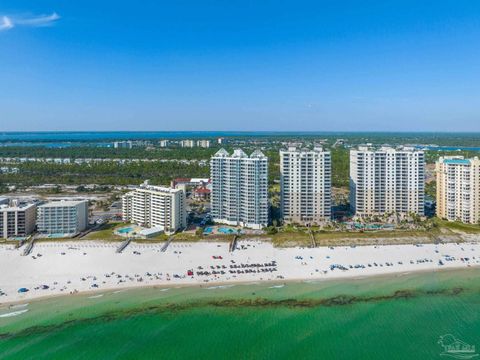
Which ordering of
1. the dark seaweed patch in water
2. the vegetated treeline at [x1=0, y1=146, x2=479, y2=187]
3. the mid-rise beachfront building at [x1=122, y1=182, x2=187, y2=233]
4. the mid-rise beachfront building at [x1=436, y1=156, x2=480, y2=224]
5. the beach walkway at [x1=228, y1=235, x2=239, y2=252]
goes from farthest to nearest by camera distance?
the vegetated treeline at [x1=0, y1=146, x2=479, y2=187]
the mid-rise beachfront building at [x1=436, y1=156, x2=480, y2=224]
the mid-rise beachfront building at [x1=122, y1=182, x2=187, y2=233]
the beach walkway at [x1=228, y1=235, x2=239, y2=252]
the dark seaweed patch in water

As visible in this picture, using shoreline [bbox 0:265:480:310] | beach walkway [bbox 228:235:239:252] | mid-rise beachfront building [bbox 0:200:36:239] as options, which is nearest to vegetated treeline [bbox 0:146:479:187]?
mid-rise beachfront building [bbox 0:200:36:239]

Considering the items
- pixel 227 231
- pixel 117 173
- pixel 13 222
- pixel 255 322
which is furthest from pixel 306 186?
pixel 117 173

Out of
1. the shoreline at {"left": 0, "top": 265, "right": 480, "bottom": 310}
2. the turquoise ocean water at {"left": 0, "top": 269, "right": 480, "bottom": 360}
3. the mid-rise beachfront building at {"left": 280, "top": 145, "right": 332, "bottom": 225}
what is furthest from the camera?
the mid-rise beachfront building at {"left": 280, "top": 145, "right": 332, "bottom": 225}

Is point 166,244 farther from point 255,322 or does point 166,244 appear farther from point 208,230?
point 255,322

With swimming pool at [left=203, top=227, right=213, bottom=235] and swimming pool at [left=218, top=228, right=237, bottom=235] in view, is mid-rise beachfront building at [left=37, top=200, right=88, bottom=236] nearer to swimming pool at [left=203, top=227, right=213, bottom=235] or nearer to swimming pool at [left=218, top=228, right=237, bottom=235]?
swimming pool at [left=203, top=227, right=213, bottom=235]

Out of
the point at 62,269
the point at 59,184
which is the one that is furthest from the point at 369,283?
the point at 59,184

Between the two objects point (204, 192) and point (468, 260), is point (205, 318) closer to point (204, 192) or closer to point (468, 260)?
point (468, 260)

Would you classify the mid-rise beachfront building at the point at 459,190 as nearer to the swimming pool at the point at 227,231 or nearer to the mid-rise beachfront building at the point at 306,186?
the mid-rise beachfront building at the point at 306,186
